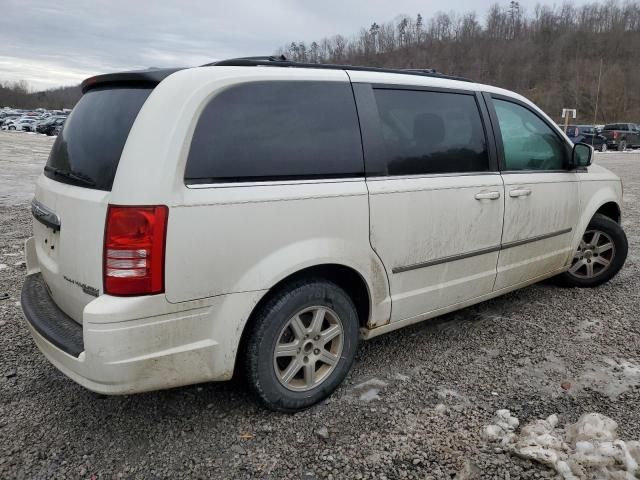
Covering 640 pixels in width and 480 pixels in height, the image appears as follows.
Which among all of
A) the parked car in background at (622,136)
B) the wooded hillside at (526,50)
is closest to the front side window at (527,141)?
the parked car in background at (622,136)

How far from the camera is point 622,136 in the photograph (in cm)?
3334

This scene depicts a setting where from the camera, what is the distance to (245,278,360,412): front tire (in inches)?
101

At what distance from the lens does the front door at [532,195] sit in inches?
149

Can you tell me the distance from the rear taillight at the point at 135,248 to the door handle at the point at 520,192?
2.53 meters

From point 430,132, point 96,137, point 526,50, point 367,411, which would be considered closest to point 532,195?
point 430,132

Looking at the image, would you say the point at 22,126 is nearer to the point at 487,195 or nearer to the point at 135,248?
the point at 487,195

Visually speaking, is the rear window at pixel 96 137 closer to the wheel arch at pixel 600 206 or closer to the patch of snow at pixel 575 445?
the patch of snow at pixel 575 445

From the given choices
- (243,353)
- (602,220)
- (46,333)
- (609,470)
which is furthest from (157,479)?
(602,220)

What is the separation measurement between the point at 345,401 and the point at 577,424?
1.21 metres

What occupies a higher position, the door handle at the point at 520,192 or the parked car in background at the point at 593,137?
the parked car in background at the point at 593,137

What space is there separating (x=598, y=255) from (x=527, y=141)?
157 centimetres

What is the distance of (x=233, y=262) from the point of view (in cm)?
239

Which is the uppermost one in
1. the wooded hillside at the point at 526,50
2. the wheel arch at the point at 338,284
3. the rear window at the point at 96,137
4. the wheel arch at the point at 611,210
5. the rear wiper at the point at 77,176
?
the wooded hillside at the point at 526,50

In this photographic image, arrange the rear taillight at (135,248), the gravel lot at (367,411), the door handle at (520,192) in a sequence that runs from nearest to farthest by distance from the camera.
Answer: the rear taillight at (135,248)
the gravel lot at (367,411)
the door handle at (520,192)
